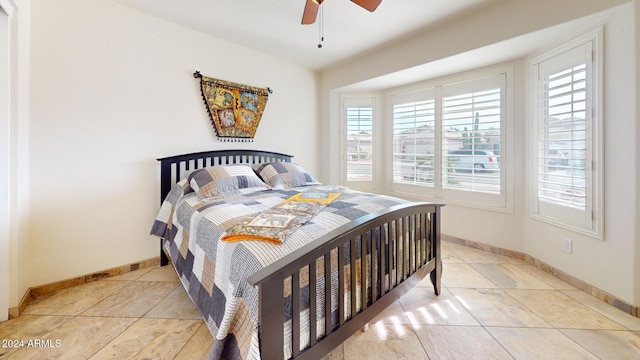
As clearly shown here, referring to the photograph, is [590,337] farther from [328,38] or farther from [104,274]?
[104,274]

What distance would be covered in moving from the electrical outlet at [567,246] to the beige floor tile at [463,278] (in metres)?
0.75

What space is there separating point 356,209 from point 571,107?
220cm

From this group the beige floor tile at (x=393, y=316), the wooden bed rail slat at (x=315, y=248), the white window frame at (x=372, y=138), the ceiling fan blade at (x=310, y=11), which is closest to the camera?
the wooden bed rail slat at (x=315, y=248)

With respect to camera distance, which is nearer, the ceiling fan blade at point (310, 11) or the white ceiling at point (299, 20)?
the ceiling fan blade at point (310, 11)

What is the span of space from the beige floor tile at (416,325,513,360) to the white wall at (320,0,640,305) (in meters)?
1.24

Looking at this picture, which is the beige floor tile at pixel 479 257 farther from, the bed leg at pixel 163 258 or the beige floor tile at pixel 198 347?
the bed leg at pixel 163 258

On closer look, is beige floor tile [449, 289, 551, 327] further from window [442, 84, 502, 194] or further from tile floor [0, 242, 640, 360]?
window [442, 84, 502, 194]

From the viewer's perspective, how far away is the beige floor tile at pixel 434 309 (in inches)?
67.9

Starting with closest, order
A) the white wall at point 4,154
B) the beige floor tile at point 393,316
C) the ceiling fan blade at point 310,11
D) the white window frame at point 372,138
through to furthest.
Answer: the white wall at point 4,154
the beige floor tile at point 393,316
the ceiling fan blade at point 310,11
the white window frame at point 372,138

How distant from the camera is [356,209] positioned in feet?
5.55

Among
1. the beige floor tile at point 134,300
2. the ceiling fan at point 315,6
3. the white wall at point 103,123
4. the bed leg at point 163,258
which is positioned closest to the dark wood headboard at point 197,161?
the white wall at point 103,123

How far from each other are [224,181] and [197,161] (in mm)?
679

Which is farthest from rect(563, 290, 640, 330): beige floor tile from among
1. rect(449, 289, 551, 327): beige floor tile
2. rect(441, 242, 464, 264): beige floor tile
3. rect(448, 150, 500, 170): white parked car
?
rect(448, 150, 500, 170): white parked car

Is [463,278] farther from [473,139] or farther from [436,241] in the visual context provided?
[473,139]
